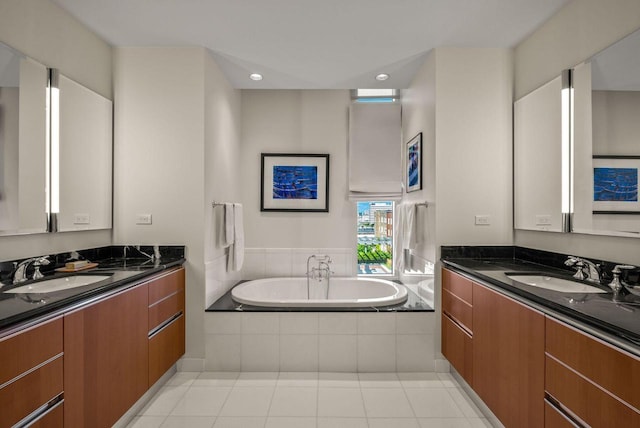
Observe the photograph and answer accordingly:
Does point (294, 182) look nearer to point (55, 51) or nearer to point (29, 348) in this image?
point (55, 51)

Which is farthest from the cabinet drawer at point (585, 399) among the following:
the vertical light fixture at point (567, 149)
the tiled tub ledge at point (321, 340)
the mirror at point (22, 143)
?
the mirror at point (22, 143)

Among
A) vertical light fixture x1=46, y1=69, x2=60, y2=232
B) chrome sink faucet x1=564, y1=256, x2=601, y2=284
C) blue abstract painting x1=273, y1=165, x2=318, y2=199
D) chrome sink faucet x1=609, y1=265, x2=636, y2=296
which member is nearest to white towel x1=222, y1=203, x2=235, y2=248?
blue abstract painting x1=273, y1=165, x2=318, y2=199

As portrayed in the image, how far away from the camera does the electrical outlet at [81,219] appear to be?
6.86 feet

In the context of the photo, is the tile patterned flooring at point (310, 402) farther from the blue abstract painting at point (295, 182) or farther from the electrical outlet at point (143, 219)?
the blue abstract painting at point (295, 182)

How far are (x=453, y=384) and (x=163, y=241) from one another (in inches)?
95.5

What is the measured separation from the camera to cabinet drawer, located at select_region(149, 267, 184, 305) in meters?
2.00

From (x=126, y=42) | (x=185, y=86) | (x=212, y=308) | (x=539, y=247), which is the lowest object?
(x=212, y=308)

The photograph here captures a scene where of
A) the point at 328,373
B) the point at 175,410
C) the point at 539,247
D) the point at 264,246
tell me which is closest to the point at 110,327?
the point at 175,410

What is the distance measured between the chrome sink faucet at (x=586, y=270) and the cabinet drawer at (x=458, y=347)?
0.71 metres

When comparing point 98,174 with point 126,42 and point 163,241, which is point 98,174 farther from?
point 126,42

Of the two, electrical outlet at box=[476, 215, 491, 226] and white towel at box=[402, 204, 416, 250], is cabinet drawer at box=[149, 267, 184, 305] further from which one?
electrical outlet at box=[476, 215, 491, 226]

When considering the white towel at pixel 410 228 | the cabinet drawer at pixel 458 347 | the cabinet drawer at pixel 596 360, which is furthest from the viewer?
the white towel at pixel 410 228

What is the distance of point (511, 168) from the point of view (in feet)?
8.03

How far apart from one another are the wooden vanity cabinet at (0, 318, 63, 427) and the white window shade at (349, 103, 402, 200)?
2800mm
